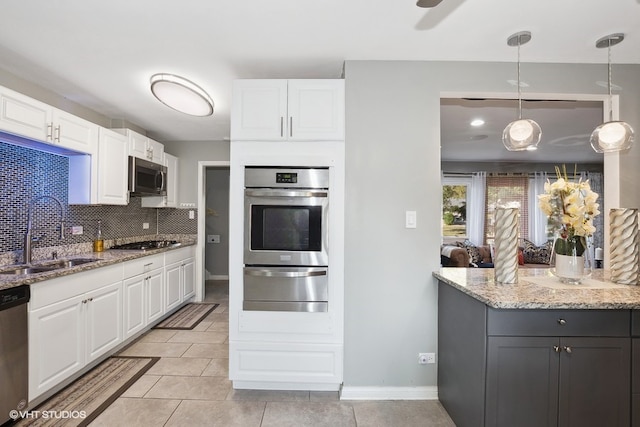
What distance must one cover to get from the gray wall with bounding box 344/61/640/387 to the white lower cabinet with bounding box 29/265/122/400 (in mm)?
2034

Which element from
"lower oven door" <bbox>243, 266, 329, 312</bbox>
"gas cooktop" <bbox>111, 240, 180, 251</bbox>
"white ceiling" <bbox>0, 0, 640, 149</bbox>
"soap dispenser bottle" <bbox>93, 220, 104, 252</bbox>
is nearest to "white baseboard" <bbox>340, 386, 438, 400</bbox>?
"lower oven door" <bbox>243, 266, 329, 312</bbox>

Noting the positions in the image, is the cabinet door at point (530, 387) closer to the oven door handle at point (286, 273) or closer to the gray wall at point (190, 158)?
the oven door handle at point (286, 273)

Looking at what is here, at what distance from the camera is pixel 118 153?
10.4ft

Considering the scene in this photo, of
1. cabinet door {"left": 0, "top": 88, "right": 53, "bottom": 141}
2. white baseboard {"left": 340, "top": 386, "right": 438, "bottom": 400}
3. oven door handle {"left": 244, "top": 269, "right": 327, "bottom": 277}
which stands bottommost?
white baseboard {"left": 340, "top": 386, "right": 438, "bottom": 400}

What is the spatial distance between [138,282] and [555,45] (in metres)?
4.02

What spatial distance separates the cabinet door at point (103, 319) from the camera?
2.39 metres

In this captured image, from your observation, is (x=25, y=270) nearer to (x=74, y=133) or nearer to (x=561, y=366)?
(x=74, y=133)

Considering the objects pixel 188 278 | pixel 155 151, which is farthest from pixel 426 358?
Result: pixel 155 151

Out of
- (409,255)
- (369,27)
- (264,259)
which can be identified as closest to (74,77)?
(264,259)

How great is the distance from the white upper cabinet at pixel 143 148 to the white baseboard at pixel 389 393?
3.31 m

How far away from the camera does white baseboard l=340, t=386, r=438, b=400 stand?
216cm

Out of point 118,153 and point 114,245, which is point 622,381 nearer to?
point 118,153

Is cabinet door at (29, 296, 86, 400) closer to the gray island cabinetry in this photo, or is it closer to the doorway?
the gray island cabinetry

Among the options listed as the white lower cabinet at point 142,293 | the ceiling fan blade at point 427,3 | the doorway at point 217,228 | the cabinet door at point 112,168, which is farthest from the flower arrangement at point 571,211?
the doorway at point 217,228
